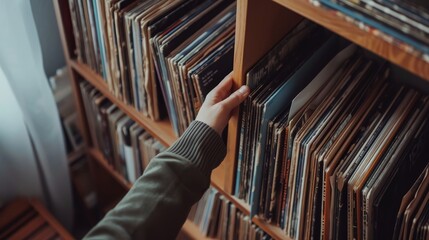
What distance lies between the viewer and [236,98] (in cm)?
82

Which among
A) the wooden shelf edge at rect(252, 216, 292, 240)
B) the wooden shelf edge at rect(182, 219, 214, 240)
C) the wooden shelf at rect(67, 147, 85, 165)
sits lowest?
the wooden shelf at rect(67, 147, 85, 165)

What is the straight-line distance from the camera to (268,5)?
2.53 feet

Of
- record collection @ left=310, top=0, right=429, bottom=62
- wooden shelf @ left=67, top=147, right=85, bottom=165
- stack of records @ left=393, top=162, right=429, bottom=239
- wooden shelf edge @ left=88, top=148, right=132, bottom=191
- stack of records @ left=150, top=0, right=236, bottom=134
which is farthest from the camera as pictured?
wooden shelf @ left=67, top=147, right=85, bottom=165

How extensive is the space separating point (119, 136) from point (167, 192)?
51 cm

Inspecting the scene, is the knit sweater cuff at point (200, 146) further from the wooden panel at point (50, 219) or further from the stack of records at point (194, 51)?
the wooden panel at point (50, 219)

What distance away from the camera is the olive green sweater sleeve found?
0.78 metres

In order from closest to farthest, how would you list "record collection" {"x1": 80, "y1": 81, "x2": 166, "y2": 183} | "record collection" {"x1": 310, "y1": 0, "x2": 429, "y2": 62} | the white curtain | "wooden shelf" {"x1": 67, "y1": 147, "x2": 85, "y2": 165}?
"record collection" {"x1": 310, "y1": 0, "x2": 429, "y2": 62}, the white curtain, "record collection" {"x1": 80, "y1": 81, "x2": 166, "y2": 183}, "wooden shelf" {"x1": 67, "y1": 147, "x2": 85, "y2": 165}

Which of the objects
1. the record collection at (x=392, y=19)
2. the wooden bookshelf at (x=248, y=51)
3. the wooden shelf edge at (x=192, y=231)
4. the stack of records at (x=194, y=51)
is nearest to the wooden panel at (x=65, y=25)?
the wooden bookshelf at (x=248, y=51)

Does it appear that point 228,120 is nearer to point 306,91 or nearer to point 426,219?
point 306,91

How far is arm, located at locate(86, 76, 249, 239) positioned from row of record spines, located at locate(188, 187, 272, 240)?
0.95 feet

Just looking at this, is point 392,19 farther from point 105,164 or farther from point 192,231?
point 105,164

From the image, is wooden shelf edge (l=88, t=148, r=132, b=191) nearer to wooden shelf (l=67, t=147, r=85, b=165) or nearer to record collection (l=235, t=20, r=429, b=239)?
wooden shelf (l=67, t=147, r=85, b=165)

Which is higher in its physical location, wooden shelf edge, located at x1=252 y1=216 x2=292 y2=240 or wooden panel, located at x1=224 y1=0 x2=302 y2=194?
wooden panel, located at x1=224 y1=0 x2=302 y2=194

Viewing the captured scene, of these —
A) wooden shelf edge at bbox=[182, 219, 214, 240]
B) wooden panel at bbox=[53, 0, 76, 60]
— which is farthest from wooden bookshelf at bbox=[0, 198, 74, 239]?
wooden panel at bbox=[53, 0, 76, 60]
